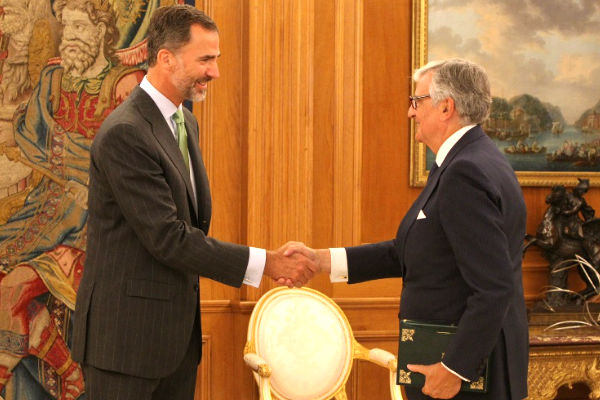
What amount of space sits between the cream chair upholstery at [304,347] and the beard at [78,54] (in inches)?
62.3

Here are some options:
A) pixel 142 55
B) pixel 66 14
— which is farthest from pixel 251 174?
pixel 66 14

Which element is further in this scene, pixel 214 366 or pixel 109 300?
pixel 214 366

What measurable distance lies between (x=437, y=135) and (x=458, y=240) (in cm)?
44

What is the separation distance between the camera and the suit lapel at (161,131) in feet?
9.62

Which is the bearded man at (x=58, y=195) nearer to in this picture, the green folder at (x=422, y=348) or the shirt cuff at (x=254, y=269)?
the shirt cuff at (x=254, y=269)

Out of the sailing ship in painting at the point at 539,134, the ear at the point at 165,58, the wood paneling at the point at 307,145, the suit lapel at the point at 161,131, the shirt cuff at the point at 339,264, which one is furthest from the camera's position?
the sailing ship in painting at the point at 539,134

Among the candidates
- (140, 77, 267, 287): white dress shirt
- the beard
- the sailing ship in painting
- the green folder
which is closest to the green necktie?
(140, 77, 267, 287): white dress shirt

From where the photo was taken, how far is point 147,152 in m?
2.83

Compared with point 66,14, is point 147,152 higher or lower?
lower

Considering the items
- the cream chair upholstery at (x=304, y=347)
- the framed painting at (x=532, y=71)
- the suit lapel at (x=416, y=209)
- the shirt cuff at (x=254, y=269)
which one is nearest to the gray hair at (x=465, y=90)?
the suit lapel at (x=416, y=209)

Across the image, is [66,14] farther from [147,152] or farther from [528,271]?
[528,271]

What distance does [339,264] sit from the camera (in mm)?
3436

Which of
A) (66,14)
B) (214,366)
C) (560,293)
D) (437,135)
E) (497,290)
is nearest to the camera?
(497,290)

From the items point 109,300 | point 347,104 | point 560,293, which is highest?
point 347,104
